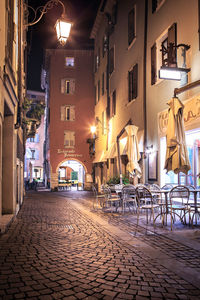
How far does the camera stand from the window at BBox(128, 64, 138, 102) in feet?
49.2

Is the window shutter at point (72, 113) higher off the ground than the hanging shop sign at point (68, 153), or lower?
higher

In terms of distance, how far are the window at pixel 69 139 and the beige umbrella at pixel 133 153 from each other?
1828cm

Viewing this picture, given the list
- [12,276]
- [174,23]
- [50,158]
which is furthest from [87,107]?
[12,276]

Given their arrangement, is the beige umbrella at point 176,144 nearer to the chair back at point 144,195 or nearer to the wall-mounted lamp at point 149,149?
the chair back at point 144,195

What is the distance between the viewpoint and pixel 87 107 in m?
30.4

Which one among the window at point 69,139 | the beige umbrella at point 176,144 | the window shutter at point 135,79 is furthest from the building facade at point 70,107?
the beige umbrella at point 176,144

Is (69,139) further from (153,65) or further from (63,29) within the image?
(63,29)

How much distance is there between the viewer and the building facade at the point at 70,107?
29672 millimetres

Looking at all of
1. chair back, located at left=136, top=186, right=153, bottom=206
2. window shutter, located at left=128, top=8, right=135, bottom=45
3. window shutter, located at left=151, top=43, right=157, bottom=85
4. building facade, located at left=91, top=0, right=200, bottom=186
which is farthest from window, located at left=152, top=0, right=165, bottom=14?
chair back, located at left=136, top=186, right=153, bottom=206

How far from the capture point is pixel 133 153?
1148 centimetres

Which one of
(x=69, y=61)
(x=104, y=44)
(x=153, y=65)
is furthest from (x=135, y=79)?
(x=69, y=61)

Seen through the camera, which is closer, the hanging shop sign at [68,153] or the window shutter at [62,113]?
the hanging shop sign at [68,153]

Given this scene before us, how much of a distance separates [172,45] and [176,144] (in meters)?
4.27

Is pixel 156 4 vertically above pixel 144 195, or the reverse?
pixel 156 4
